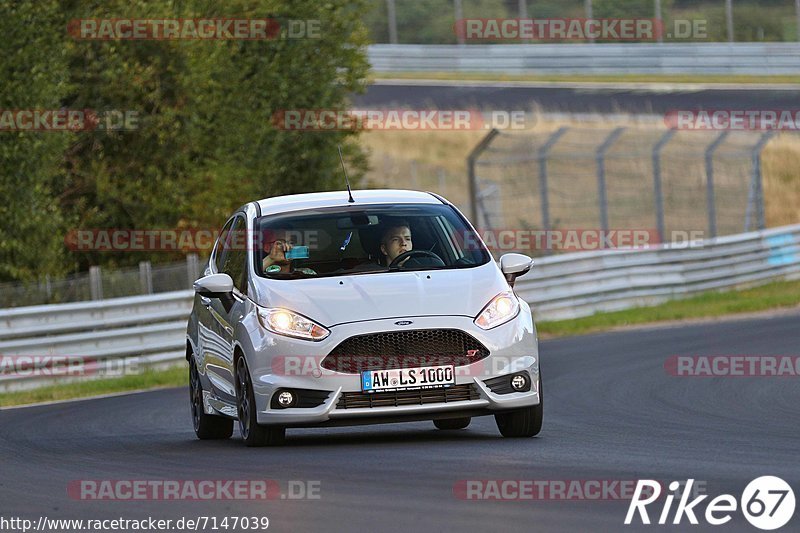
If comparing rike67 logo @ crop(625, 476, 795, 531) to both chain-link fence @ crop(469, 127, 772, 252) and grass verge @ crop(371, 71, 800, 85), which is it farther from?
grass verge @ crop(371, 71, 800, 85)

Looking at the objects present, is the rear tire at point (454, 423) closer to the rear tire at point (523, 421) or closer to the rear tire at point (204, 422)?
the rear tire at point (523, 421)

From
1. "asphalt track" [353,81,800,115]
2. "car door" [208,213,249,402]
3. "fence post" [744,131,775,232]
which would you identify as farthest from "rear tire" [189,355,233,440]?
"asphalt track" [353,81,800,115]

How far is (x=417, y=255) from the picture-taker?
1105 cm

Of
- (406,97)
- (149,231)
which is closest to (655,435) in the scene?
(149,231)

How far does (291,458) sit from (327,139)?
71.4 ft

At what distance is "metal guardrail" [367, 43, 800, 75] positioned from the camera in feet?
136

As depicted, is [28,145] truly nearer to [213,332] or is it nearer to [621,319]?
[621,319]

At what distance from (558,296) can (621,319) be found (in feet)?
3.62

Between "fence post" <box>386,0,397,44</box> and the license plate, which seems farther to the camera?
"fence post" <box>386,0,397,44</box>

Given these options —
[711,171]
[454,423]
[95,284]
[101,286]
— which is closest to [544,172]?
[711,171]

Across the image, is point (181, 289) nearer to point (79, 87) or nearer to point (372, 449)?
point (79, 87)

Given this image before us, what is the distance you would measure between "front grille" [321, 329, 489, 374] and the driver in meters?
0.99

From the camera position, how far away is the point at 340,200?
459 inches

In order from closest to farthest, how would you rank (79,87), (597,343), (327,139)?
(597,343), (79,87), (327,139)
